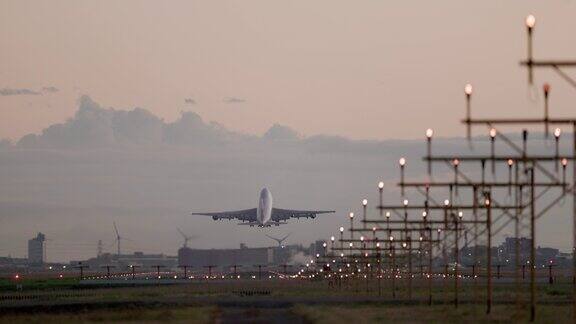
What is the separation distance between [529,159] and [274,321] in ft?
51.1

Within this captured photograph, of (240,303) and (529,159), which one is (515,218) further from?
(240,303)

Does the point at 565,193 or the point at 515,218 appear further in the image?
the point at 515,218

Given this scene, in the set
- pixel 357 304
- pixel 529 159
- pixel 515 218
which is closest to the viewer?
pixel 529 159

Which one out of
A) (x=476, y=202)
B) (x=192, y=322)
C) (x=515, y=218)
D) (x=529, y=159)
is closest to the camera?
(x=529, y=159)

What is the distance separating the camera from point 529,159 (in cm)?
6569

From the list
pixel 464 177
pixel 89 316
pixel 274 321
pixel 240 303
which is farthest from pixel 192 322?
pixel 240 303

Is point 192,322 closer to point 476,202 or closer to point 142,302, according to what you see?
point 476,202

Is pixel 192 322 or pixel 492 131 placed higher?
pixel 492 131

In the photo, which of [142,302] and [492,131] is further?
[142,302]

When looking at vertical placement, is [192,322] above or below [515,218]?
below

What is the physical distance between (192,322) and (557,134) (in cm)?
1907

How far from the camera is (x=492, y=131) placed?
66.9 meters

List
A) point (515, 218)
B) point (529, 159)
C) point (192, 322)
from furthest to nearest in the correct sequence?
point (515, 218) → point (192, 322) → point (529, 159)

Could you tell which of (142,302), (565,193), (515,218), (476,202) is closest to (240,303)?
(142,302)
